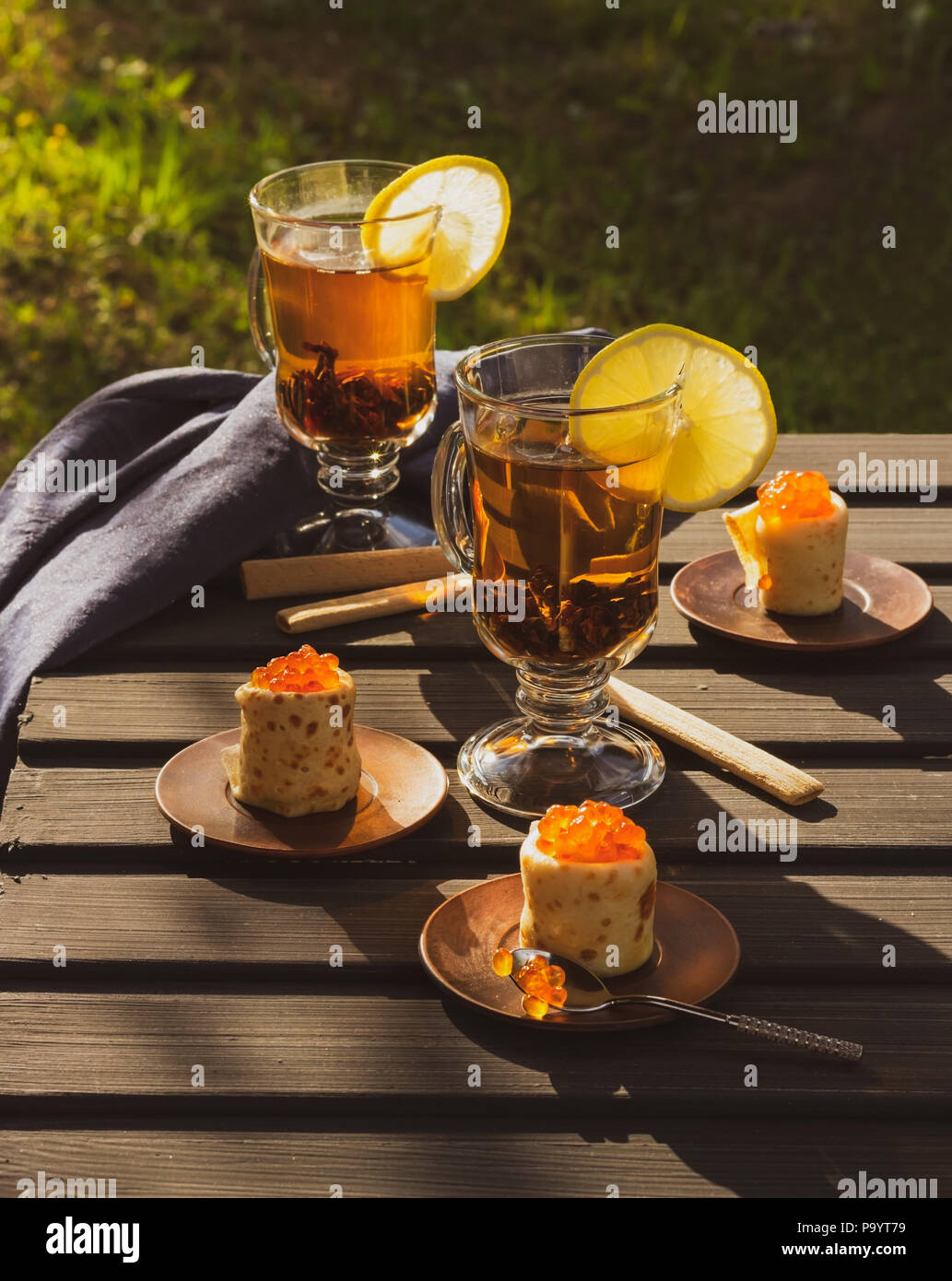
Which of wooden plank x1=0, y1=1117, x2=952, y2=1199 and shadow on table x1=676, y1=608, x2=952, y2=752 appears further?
shadow on table x1=676, y1=608, x2=952, y2=752

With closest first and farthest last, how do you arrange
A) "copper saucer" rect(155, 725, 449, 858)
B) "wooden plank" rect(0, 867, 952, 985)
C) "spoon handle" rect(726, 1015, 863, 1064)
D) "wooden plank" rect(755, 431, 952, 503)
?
"spoon handle" rect(726, 1015, 863, 1064)
"wooden plank" rect(0, 867, 952, 985)
"copper saucer" rect(155, 725, 449, 858)
"wooden plank" rect(755, 431, 952, 503)

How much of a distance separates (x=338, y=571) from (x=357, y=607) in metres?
0.10

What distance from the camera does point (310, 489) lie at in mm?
2090

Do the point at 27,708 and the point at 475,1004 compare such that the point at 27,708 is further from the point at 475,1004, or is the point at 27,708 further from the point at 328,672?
the point at 475,1004

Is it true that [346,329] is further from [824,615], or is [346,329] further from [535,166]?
[535,166]

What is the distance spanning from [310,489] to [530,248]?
302 centimetres

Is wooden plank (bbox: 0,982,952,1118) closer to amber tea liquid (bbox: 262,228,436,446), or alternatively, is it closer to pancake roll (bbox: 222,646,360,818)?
pancake roll (bbox: 222,646,360,818)

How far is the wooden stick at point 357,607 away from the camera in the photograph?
185cm

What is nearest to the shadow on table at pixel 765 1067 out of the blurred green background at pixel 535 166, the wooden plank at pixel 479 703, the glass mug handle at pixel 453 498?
the wooden plank at pixel 479 703

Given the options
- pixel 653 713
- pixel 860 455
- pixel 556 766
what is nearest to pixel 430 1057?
pixel 556 766

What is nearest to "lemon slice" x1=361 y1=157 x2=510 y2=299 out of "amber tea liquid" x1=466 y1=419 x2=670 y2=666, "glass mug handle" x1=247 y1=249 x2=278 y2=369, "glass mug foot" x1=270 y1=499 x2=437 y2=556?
"glass mug handle" x1=247 y1=249 x2=278 y2=369

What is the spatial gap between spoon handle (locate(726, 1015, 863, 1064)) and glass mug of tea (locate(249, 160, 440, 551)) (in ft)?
3.40

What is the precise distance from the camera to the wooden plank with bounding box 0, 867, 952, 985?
1.26 metres

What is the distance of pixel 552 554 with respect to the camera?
1.46 metres
